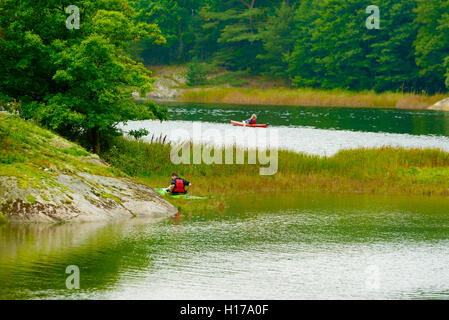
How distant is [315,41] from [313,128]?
145 ft

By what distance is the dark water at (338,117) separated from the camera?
54.5 meters

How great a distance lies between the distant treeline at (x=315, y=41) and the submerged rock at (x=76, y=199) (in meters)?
57.9

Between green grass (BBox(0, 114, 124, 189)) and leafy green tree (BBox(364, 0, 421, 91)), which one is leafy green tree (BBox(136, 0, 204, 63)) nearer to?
leafy green tree (BBox(364, 0, 421, 91))

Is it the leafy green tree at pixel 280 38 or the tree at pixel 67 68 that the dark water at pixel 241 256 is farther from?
the leafy green tree at pixel 280 38

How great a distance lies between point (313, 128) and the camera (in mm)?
53562

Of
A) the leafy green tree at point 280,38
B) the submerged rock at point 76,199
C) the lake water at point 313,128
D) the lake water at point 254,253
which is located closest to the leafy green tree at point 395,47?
the leafy green tree at point 280,38

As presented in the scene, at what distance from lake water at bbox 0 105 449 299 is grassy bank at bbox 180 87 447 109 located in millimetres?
54500

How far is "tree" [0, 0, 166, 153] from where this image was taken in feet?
87.5

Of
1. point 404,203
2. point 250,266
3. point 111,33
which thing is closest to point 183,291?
point 250,266

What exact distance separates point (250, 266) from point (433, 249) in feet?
17.2

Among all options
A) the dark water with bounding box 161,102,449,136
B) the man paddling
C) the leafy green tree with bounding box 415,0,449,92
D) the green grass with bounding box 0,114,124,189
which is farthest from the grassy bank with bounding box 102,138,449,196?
the leafy green tree with bounding box 415,0,449,92

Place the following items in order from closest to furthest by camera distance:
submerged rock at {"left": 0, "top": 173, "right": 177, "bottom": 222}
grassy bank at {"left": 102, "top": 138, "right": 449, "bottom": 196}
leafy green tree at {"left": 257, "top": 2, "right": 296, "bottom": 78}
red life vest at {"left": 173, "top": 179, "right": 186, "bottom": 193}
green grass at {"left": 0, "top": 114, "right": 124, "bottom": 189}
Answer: submerged rock at {"left": 0, "top": 173, "right": 177, "bottom": 222} → green grass at {"left": 0, "top": 114, "right": 124, "bottom": 189} → red life vest at {"left": 173, "top": 179, "right": 186, "bottom": 193} → grassy bank at {"left": 102, "top": 138, "right": 449, "bottom": 196} → leafy green tree at {"left": 257, "top": 2, "right": 296, "bottom": 78}

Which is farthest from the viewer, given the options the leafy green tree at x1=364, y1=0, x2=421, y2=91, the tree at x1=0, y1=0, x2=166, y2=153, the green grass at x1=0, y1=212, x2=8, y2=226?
the leafy green tree at x1=364, y1=0, x2=421, y2=91

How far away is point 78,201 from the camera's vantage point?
20797 mm
